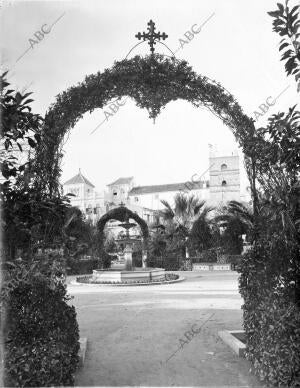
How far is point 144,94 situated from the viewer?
6.16 metres

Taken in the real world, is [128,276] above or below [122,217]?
below

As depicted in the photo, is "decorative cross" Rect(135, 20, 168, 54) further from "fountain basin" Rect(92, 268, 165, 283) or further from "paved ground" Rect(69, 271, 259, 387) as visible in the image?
"fountain basin" Rect(92, 268, 165, 283)

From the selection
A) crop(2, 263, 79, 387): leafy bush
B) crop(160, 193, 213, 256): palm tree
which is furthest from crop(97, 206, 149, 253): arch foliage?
crop(2, 263, 79, 387): leafy bush

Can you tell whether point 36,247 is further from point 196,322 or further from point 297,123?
point 196,322

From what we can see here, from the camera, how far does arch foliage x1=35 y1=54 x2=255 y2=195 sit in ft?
18.9

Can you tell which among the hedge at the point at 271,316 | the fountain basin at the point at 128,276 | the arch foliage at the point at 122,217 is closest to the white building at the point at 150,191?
the arch foliage at the point at 122,217

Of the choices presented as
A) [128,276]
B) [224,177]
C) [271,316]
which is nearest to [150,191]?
[224,177]

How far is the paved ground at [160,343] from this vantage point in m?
4.78

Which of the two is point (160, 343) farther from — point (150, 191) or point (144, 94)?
point (150, 191)

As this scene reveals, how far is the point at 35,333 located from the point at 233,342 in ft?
10.1

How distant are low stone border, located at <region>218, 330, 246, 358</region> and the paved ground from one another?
3.7 inches

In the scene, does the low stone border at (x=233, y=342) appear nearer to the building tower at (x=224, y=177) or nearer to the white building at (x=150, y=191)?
the white building at (x=150, y=191)

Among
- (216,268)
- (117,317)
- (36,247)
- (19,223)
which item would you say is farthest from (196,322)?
(216,268)

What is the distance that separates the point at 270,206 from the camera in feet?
15.4
